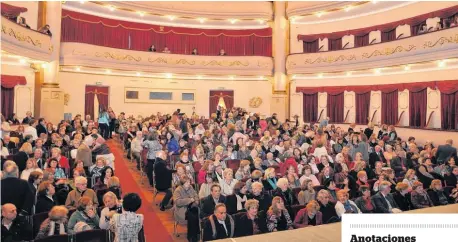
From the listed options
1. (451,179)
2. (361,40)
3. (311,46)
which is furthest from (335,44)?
(451,179)

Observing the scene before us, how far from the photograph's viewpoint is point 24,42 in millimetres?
13172

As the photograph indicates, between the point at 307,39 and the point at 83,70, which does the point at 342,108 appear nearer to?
the point at 307,39

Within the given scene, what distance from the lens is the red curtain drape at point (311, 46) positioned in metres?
20.6

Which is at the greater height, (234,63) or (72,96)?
(234,63)

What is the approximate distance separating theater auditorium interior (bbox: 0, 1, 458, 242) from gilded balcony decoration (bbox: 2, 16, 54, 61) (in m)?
0.08

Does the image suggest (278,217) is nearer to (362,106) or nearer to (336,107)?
(362,106)

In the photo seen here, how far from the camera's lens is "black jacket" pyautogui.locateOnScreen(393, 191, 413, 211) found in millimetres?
6520

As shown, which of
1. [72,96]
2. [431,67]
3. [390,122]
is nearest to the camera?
[431,67]

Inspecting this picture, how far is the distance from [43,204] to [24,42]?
1000cm

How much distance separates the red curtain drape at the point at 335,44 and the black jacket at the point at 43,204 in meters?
17.2

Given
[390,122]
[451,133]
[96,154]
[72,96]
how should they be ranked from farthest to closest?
[72,96], [390,122], [451,133], [96,154]

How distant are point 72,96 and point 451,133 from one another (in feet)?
53.2

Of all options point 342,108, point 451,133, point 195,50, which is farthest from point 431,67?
point 195,50

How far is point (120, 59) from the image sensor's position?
18.7 metres
